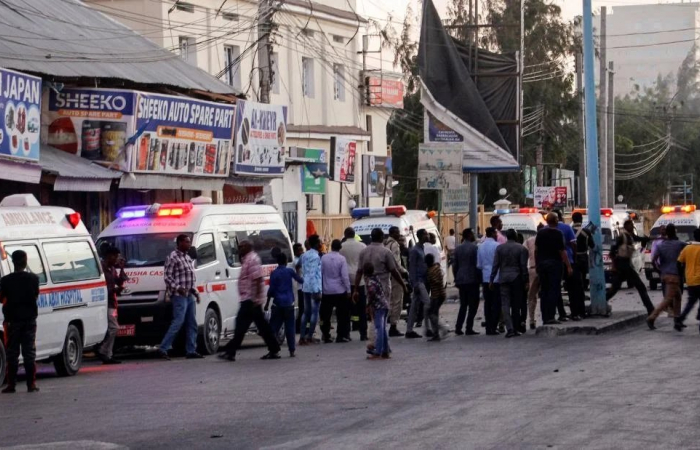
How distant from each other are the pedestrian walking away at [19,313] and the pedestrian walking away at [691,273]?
10.8 metres

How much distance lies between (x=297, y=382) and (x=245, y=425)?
372 centimetres

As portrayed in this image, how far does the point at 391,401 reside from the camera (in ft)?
44.0

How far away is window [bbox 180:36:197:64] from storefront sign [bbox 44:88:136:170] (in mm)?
14460

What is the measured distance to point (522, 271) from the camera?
21.9 meters

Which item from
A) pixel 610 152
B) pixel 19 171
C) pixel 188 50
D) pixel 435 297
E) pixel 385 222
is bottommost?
pixel 435 297

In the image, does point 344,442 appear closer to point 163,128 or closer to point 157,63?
point 163,128

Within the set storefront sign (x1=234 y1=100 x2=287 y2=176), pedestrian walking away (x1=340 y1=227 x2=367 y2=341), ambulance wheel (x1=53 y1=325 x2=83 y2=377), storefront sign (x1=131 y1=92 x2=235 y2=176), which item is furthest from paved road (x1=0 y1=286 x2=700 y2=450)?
storefront sign (x1=234 y1=100 x2=287 y2=176)

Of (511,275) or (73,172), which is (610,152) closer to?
(73,172)

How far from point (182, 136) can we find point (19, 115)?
707cm

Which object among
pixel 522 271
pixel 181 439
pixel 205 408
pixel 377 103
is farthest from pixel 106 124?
pixel 377 103

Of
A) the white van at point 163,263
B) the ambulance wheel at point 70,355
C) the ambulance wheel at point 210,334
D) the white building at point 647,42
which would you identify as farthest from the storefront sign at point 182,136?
the white building at point 647,42

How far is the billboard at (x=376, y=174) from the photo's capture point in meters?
54.3

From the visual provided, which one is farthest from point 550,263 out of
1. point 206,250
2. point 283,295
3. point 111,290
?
point 111,290

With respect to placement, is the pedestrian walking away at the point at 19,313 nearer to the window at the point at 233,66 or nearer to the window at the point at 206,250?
the window at the point at 206,250
